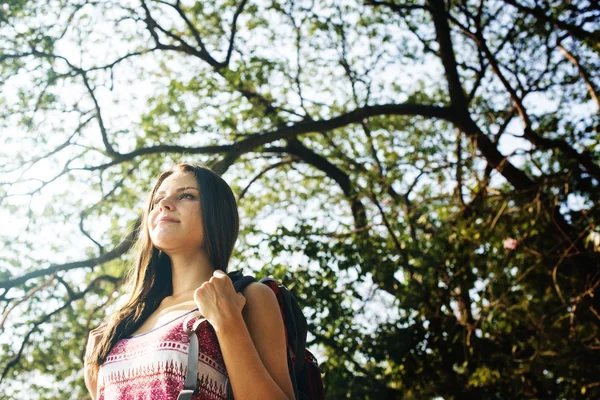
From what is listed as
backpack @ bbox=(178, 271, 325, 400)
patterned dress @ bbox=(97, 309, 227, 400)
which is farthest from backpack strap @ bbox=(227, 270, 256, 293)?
patterned dress @ bbox=(97, 309, 227, 400)

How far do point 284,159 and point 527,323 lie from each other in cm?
420

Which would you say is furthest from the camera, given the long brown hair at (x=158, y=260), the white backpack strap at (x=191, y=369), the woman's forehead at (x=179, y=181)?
→ the woman's forehead at (x=179, y=181)

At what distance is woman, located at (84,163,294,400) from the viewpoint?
163cm

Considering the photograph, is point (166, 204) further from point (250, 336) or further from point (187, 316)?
point (250, 336)

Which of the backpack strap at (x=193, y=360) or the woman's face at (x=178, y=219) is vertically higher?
the woman's face at (x=178, y=219)

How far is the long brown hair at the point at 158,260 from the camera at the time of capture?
1.91 meters

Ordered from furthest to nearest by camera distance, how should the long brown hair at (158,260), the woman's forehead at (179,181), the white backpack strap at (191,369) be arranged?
1. the woman's forehead at (179,181)
2. the long brown hair at (158,260)
3. the white backpack strap at (191,369)

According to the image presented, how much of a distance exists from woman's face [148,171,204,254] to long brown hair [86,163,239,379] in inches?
0.8

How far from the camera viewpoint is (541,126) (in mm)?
7797

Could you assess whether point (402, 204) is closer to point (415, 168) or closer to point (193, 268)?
point (415, 168)

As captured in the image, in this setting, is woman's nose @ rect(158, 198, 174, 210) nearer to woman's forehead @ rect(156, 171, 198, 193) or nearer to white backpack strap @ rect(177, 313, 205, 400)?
woman's forehead @ rect(156, 171, 198, 193)

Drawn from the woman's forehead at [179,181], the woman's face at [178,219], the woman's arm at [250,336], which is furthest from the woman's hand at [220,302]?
the woman's forehead at [179,181]

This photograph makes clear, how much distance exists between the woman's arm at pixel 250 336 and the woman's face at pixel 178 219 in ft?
0.93

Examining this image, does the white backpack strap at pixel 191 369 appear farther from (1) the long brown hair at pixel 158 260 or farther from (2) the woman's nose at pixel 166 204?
(2) the woman's nose at pixel 166 204
